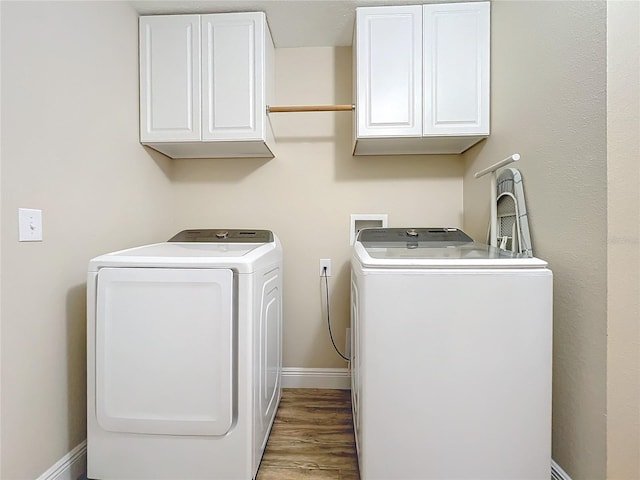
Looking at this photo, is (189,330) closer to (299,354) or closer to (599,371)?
(299,354)

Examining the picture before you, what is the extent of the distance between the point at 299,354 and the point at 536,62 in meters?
2.01

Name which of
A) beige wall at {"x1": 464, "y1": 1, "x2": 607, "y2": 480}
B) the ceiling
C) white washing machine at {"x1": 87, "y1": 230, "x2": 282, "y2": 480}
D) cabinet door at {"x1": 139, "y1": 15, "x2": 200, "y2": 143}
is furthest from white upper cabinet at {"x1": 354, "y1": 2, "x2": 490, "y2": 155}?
white washing machine at {"x1": 87, "y1": 230, "x2": 282, "y2": 480}

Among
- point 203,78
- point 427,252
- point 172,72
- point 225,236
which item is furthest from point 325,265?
point 172,72

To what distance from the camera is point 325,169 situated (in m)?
2.21

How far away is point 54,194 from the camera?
1.30 metres

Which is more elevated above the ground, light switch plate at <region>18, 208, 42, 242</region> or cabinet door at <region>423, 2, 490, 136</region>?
cabinet door at <region>423, 2, 490, 136</region>

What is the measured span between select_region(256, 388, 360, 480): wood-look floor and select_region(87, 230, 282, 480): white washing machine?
24 centimetres

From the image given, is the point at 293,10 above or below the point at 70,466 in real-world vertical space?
above

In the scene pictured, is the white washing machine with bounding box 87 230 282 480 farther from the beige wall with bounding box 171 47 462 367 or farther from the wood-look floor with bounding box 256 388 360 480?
the beige wall with bounding box 171 47 462 367

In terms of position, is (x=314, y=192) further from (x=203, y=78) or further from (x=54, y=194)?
(x=54, y=194)

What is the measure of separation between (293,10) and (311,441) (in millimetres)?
2253

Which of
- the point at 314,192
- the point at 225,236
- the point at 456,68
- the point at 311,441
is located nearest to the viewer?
the point at 311,441

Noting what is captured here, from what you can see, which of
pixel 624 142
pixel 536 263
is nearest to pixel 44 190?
pixel 536 263

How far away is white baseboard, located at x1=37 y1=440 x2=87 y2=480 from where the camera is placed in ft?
4.21
